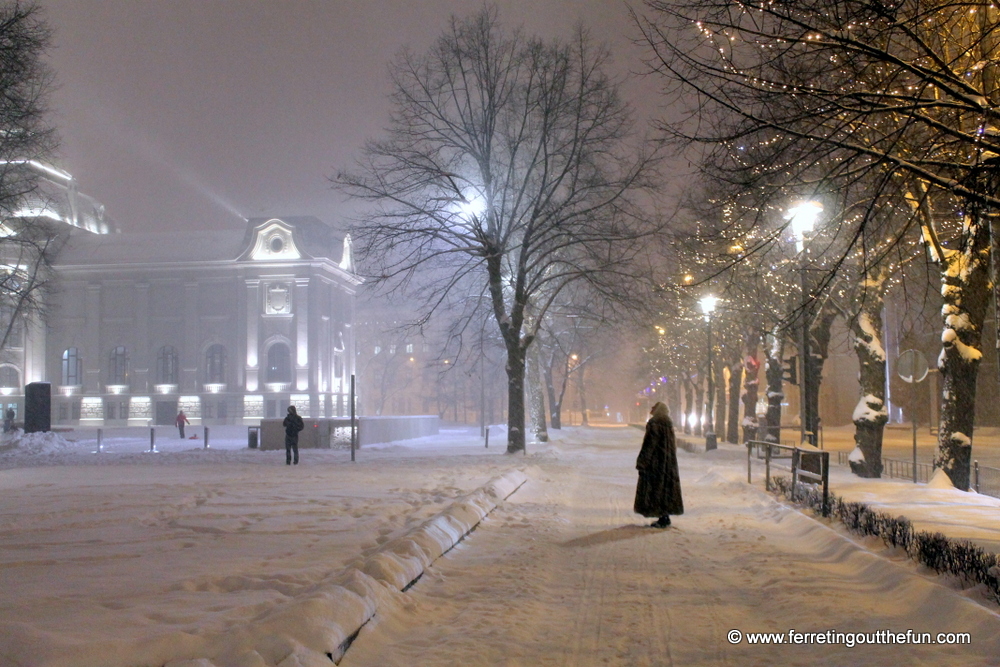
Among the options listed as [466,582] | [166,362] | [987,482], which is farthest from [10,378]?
[466,582]

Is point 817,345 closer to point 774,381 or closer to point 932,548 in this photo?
point 774,381

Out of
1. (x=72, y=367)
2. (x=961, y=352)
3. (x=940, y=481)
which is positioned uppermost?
(x=961, y=352)

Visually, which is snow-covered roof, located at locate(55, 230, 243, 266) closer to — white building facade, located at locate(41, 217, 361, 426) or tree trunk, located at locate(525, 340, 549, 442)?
white building facade, located at locate(41, 217, 361, 426)

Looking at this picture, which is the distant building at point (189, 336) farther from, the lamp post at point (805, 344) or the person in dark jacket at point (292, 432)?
the lamp post at point (805, 344)

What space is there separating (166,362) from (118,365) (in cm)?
454

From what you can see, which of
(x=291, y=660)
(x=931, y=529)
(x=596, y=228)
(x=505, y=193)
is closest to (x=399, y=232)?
(x=505, y=193)

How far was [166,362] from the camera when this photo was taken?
76375 millimetres

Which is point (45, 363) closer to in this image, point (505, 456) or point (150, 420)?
point (150, 420)

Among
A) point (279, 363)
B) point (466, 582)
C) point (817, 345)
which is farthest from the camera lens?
point (279, 363)

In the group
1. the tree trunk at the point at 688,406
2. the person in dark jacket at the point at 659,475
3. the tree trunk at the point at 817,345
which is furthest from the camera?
the tree trunk at the point at 688,406

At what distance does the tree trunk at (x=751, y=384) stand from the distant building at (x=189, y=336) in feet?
147

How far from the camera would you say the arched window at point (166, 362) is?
76250 millimetres

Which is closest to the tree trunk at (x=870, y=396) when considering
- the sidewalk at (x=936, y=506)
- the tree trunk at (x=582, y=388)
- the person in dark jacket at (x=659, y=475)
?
the sidewalk at (x=936, y=506)

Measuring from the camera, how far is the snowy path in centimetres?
605
